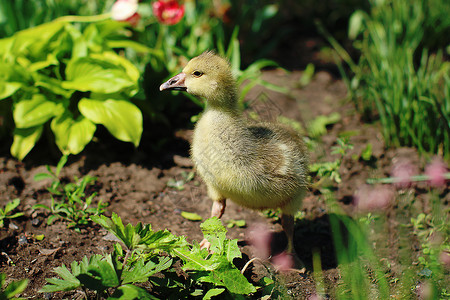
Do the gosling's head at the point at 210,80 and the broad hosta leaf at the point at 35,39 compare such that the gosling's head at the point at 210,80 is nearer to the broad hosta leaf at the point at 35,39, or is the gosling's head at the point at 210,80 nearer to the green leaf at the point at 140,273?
the green leaf at the point at 140,273

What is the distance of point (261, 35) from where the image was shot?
18.8ft

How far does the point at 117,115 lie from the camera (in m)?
3.86

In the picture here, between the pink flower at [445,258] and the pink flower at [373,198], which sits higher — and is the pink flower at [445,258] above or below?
below

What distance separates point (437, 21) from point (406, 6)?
54 cm

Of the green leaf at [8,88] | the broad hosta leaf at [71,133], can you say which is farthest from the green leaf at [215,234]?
the green leaf at [8,88]

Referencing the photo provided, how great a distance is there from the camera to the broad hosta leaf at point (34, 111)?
3766 millimetres

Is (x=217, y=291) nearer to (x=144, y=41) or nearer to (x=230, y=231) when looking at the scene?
(x=230, y=231)

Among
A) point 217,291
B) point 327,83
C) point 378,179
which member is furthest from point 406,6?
point 217,291

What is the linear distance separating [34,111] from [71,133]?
13.6 inches

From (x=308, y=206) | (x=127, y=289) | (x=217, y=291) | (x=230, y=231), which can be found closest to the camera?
(x=127, y=289)

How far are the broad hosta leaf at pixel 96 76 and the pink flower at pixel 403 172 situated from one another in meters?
2.41

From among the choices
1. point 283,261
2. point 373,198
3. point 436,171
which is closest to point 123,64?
point 283,261

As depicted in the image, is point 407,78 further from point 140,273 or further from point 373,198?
point 140,273

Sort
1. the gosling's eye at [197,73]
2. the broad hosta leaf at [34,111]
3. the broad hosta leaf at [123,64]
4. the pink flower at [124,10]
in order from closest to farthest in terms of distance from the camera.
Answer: the gosling's eye at [197,73] < the broad hosta leaf at [34,111] < the broad hosta leaf at [123,64] < the pink flower at [124,10]
